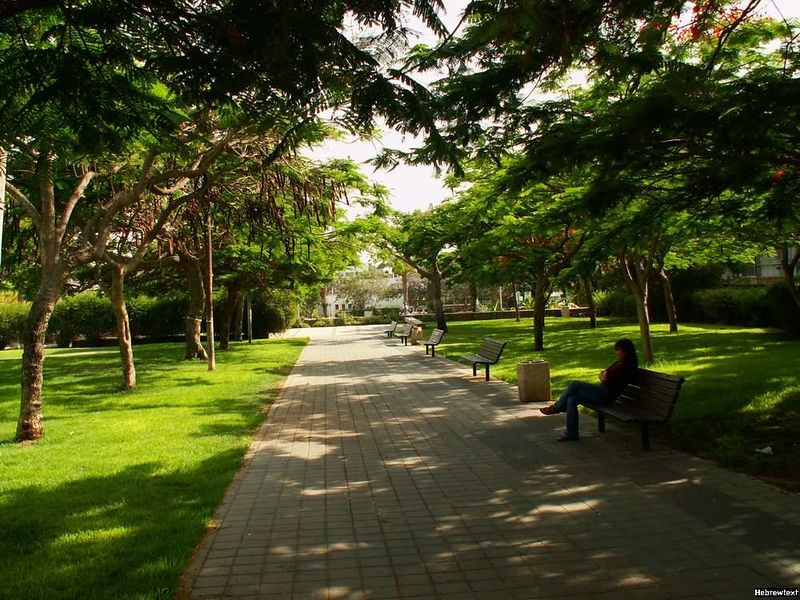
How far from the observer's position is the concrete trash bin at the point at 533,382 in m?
10.3

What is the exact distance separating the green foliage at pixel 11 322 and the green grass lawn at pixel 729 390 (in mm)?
28439

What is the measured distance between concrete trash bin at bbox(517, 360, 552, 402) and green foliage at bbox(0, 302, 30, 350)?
3433 cm

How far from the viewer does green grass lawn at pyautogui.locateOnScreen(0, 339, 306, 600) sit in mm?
4027

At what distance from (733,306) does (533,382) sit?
872 inches

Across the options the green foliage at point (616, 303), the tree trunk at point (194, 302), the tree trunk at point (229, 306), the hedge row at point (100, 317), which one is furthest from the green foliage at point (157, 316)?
the green foliage at point (616, 303)

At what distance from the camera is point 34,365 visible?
877 centimetres

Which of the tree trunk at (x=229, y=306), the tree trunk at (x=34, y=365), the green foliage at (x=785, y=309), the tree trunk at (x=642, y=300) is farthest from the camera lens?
the tree trunk at (x=229, y=306)

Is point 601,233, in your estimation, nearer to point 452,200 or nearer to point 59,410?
point 59,410

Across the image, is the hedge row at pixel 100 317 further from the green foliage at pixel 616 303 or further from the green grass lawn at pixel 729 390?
the green grass lawn at pixel 729 390

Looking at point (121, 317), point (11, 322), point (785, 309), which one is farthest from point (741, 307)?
point (11, 322)

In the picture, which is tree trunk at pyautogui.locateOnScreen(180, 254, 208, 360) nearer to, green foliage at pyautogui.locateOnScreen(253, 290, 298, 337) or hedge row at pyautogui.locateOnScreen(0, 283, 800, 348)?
hedge row at pyautogui.locateOnScreen(0, 283, 800, 348)

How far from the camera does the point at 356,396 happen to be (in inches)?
476

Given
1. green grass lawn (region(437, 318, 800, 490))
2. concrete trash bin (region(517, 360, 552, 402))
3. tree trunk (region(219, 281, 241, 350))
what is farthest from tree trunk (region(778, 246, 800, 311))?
tree trunk (region(219, 281, 241, 350))

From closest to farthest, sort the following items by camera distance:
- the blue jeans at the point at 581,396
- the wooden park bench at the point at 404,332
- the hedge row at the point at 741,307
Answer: the blue jeans at the point at 581,396
the hedge row at the point at 741,307
the wooden park bench at the point at 404,332
